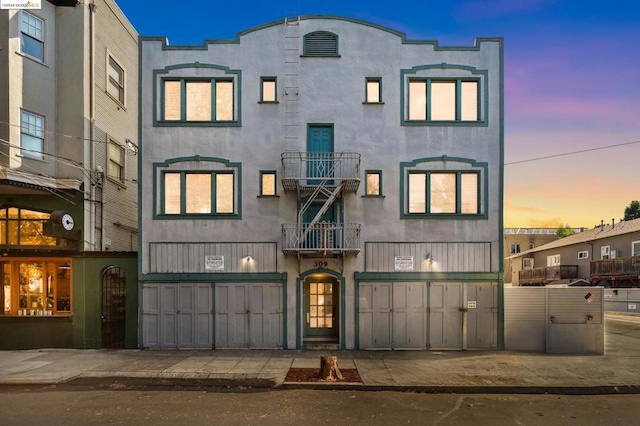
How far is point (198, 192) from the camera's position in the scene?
47.1 feet

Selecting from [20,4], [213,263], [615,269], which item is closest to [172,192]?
[213,263]

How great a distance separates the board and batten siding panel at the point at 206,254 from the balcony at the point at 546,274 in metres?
35.1

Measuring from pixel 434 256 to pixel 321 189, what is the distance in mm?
4438

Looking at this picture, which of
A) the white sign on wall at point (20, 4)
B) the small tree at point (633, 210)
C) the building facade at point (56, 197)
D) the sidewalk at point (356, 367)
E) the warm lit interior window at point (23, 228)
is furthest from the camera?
the small tree at point (633, 210)

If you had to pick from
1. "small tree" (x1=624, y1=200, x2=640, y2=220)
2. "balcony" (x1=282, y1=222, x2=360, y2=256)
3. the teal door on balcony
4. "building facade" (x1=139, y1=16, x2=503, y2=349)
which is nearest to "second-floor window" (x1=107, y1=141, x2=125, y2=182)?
"building facade" (x1=139, y1=16, x2=503, y2=349)

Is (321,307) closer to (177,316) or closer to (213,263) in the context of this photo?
(213,263)

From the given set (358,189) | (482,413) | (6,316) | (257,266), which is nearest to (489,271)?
(358,189)

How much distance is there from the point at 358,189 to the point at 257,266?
428cm

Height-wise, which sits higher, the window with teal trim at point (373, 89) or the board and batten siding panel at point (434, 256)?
the window with teal trim at point (373, 89)

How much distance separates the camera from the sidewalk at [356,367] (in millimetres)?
10266

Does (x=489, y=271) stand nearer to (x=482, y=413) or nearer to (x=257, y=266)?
(x=482, y=413)

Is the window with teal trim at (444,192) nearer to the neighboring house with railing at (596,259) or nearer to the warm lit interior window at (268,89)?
the warm lit interior window at (268,89)

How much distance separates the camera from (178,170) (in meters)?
14.3

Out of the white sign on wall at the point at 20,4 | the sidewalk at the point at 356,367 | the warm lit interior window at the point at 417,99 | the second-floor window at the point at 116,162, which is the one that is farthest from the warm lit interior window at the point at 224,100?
the sidewalk at the point at 356,367
